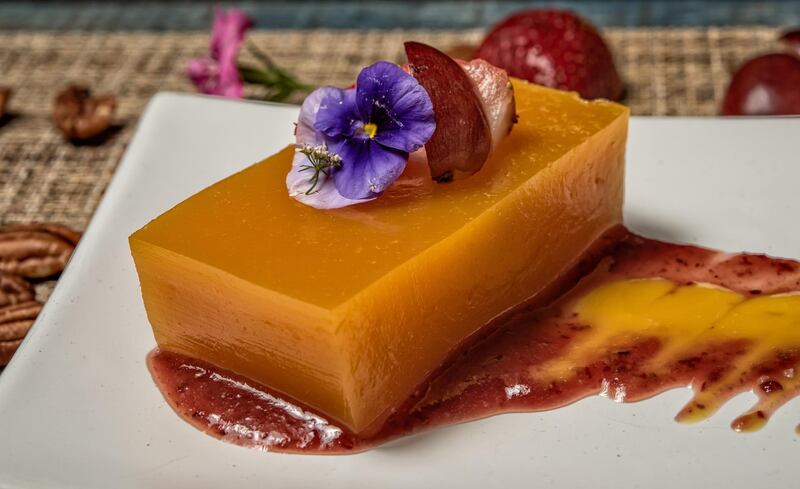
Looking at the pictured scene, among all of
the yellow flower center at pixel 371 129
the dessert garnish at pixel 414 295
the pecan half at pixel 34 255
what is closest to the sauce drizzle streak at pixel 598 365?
→ the dessert garnish at pixel 414 295

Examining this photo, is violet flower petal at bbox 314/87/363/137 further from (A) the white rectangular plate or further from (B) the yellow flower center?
(A) the white rectangular plate

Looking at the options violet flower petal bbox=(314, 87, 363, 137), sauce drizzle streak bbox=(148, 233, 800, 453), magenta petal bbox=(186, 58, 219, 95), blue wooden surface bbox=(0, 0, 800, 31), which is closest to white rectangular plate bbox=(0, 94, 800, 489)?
sauce drizzle streak bbox=(148, 233, 800, 453)

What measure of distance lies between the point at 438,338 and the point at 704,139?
1047 mm

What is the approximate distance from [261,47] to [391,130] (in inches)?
81.3

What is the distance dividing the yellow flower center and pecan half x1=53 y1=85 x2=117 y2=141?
1.52m

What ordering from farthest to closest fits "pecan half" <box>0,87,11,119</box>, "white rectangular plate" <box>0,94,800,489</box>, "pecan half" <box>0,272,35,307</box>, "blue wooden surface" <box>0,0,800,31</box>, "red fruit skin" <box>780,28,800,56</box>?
"blue wooden surface" <box>0,0,800,31</box> → "pecan half" <box>0,87,11,119</box> → "red fruit skin" <box>780,28,800,56</box> → "pecan half" <box>0,272,35,307</box> → "white rectangular plate" <box>0,94,800,489</box>

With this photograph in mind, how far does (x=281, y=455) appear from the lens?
1.99 m

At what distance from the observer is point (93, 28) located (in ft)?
14.6

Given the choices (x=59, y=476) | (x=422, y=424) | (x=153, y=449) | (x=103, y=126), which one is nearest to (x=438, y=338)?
(x=422, y=424)

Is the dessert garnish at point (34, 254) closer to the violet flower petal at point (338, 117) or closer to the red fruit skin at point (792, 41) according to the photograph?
the violet flower petal at point (338, 117)

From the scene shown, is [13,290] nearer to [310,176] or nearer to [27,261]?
[27,261]

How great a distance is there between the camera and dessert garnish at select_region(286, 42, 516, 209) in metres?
2.13

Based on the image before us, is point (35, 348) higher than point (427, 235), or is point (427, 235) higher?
point (427, 235)

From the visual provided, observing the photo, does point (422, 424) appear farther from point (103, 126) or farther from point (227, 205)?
point (103, 126)
